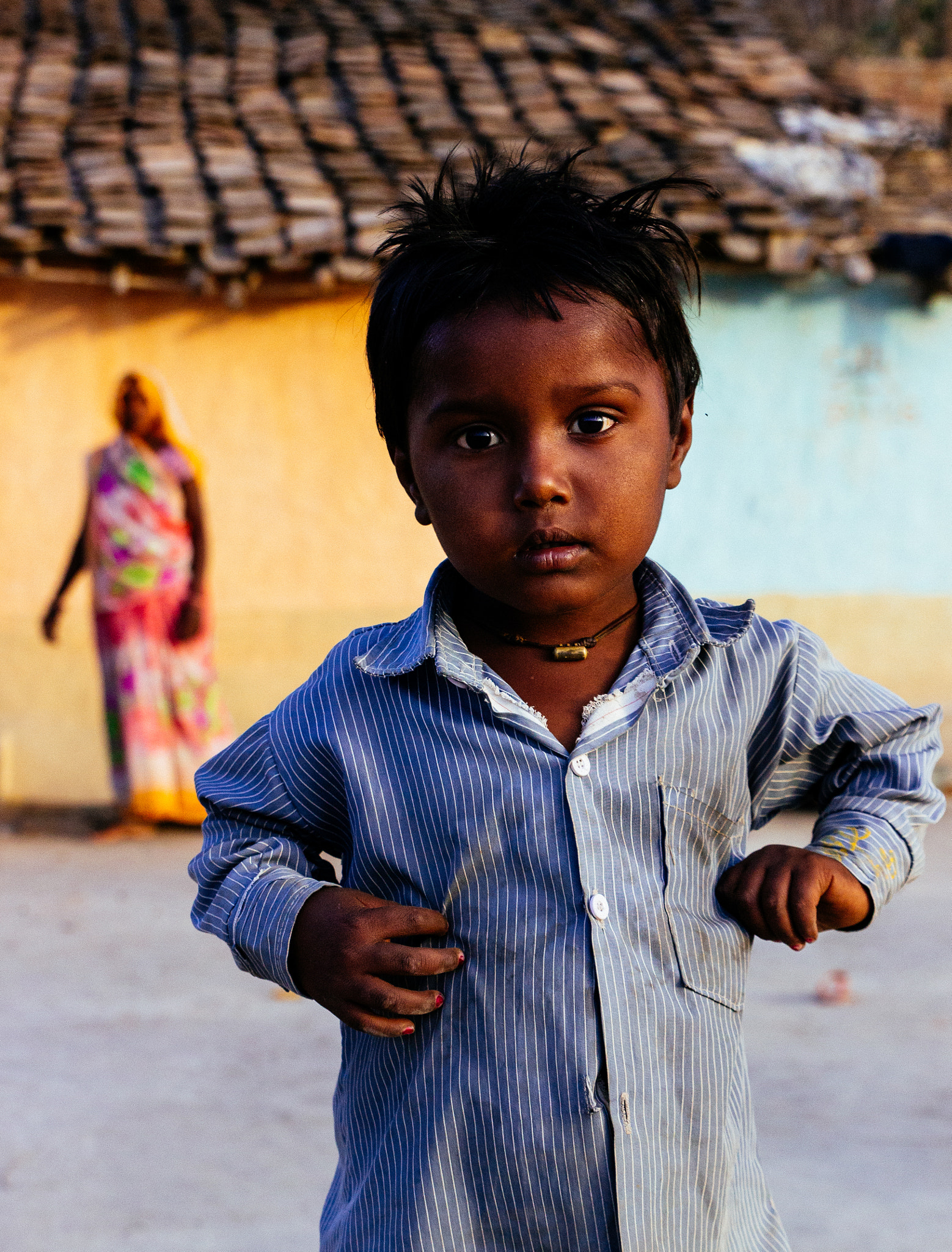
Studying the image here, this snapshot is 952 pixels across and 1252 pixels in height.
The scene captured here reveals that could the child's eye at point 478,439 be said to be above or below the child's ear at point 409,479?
above

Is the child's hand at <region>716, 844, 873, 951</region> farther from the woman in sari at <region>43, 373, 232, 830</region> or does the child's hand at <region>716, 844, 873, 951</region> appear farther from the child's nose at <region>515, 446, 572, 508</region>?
the woman in sari at <region>43, 373, 232, 830</region>

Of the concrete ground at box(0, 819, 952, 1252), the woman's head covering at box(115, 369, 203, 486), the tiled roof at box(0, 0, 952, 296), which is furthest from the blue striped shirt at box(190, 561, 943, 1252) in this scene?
the woman's head covering at box(115, 369, 203, 486)

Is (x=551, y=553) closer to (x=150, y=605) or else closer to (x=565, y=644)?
(x=565, y=644)

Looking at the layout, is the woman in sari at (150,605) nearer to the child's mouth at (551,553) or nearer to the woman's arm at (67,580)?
the woman's arm at (67,580)

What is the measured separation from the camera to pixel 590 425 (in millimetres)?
1261

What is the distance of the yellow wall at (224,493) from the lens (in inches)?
Answer: 252

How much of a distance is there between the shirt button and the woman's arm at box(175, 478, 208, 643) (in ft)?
16.7

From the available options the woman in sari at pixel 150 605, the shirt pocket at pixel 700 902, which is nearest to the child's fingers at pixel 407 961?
the shirt pocket at pixel 700 902

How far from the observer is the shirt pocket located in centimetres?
128

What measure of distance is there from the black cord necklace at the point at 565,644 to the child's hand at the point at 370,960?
289mm

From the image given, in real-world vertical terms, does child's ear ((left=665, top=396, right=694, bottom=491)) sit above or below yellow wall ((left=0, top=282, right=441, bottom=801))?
above

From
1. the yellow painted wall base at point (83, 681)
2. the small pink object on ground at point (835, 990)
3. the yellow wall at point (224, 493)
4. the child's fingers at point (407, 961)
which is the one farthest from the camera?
A: the yellow painted wall base at point (83, 681)

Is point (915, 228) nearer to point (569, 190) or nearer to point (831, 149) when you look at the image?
point (831, 149)

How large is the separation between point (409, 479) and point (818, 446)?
571 centimetres
